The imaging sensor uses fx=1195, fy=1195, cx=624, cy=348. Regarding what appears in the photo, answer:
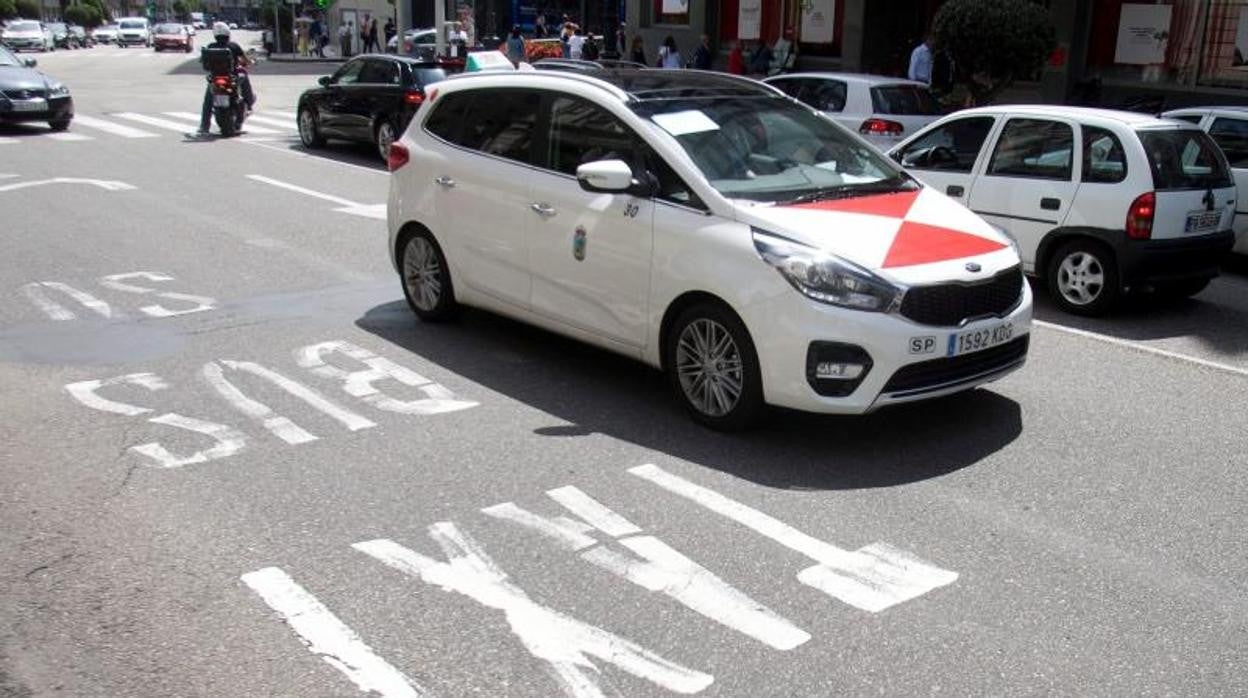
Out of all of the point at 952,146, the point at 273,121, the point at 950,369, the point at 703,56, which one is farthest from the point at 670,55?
→ the point at 950,369

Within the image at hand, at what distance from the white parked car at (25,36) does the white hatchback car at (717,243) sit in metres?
58.8

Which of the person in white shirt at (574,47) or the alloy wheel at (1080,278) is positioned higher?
the person in white shirt at (574,47)

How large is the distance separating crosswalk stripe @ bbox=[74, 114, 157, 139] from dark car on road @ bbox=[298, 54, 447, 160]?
10.6 feet

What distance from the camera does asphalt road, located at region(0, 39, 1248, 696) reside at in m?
3.93

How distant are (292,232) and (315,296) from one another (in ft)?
9.54

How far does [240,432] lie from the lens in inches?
241

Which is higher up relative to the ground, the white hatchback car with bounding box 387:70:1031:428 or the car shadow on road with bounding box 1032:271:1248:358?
the white hatchback car with bounding box 387:70:1031:428

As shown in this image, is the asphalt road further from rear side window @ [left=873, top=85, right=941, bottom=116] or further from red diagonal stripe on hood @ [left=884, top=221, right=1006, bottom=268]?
rear side window @ [left=873, top=85, right=941, bottom=116]

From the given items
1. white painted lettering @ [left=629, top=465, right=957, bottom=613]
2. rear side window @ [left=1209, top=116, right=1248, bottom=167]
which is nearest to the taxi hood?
white painted lettering @ [left=629, top=465, right=957, bottom=613]

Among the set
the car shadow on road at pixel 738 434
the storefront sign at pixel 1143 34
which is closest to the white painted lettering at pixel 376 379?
the car shadow on road at pixel 738 434

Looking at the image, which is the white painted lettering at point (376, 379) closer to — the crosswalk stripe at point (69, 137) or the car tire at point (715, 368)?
the car tire at point (715, 368)

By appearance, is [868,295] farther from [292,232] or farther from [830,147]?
[292,232]

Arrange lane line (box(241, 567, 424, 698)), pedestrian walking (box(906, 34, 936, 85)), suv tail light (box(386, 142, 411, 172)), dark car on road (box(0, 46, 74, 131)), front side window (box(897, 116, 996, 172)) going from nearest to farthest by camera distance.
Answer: lane line (box(241, 567, 424, 698)) → suv tail light (box(386, 142, 411, 172)) → front side window (box(897, 116, 996, 172)) → pedestrian walking (box(906, 34, 936, 85)) → dark car on road (box(0, 46, 74, 131))

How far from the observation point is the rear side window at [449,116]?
782 cm
